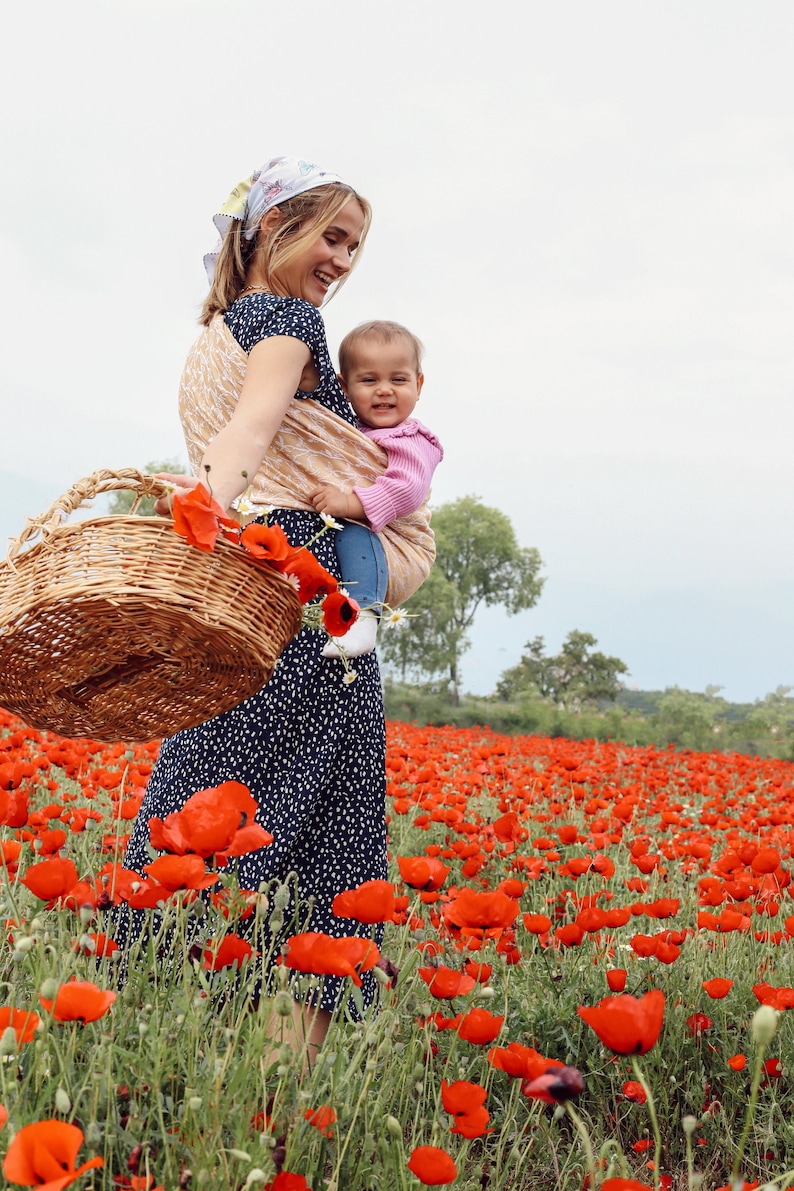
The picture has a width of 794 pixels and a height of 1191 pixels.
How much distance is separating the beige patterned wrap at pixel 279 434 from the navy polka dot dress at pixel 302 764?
0.04m

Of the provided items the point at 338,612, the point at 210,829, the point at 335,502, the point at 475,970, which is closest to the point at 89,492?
the point at 338,612

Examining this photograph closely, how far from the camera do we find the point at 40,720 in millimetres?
2094

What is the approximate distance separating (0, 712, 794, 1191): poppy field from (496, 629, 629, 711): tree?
34364 mm

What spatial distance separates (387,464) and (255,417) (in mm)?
668

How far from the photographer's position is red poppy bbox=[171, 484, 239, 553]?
161 cm

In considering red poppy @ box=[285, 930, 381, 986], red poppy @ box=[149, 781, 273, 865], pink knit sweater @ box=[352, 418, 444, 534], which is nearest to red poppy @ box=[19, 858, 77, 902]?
red poppy @ box=[149, 781, 273, 865]

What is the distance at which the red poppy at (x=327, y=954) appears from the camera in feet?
4.91

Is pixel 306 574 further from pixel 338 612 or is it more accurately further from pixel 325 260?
pixel 325 260

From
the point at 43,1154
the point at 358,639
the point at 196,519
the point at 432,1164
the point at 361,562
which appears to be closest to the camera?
the point at 43,1154

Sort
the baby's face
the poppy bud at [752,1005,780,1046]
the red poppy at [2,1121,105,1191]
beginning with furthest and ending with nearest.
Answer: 1. the baby's face
2. the poppy bud at [752,1005,780,1046]
3. the red poppy at [2,1121,105,1191]

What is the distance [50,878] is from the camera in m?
1.65

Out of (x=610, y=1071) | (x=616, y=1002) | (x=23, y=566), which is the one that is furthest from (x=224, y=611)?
(x=610, y=1071)

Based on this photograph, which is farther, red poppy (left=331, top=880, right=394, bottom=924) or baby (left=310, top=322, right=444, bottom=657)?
baby (left=310, top=322, right=444, bottom=657)

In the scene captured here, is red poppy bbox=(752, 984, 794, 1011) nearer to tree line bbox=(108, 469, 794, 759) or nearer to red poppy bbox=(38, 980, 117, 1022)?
red poppy bbox=(38, 980, 117, 1022)
